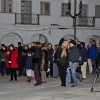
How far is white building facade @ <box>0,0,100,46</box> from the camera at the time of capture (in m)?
34.1

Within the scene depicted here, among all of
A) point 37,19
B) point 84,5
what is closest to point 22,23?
point 37,19

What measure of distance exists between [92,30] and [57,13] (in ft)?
12.5

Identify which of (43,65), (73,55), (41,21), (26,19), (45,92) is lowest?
(45,92)

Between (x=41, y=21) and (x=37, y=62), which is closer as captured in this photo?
→ (x=37, y=62)

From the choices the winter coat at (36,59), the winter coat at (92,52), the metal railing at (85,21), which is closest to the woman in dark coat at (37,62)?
the winter coat at (36,59)

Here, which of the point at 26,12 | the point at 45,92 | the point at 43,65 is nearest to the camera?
the point at 45,92

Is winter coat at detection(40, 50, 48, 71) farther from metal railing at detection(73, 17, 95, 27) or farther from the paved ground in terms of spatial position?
metal railing at detection(73, 17, 95, 27)

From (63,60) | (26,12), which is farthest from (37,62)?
(26,12)

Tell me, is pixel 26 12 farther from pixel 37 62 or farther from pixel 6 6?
pixel 37 62

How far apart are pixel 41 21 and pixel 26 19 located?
1.39m

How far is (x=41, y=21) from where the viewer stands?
35.4 metres

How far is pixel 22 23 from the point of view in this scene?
34.5 meters

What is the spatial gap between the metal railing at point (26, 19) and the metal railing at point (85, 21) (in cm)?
404

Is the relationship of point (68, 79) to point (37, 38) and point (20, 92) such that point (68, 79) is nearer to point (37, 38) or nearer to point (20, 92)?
point (20, 92)
